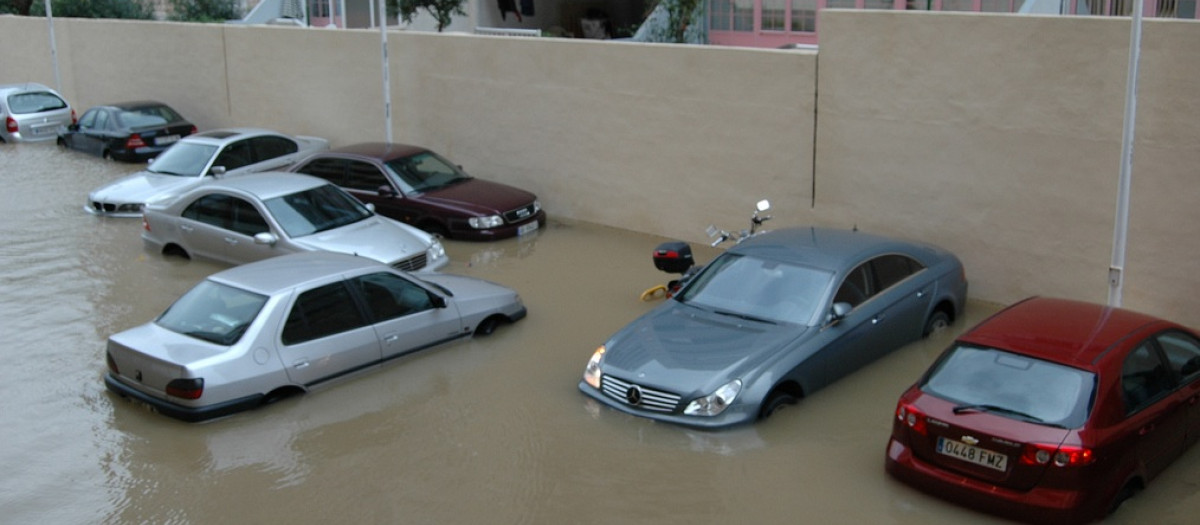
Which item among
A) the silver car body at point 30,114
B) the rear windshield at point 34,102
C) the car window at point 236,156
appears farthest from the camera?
the rear windshield at point 34,102

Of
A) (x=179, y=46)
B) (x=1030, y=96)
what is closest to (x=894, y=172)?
(x=1030, y=96)

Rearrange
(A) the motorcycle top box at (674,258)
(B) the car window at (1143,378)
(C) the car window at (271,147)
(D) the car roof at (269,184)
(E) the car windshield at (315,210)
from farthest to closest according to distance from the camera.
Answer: (C) the car window at (271,147) → (D) the car roof at (269,184) → (E) the car windshield at (315,210) → (A) the motorcycle top box at (674,258) → (B) the car window at (1143,378)

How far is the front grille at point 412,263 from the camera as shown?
541 inches

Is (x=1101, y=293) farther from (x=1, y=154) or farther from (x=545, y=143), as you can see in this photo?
(x=1, y=154)

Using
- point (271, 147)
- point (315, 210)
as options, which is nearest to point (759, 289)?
point (315, 210)

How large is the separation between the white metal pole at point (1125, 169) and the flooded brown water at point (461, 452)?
61.3 inches

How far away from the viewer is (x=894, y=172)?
545 inches

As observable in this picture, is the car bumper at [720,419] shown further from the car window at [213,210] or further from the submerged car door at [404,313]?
the car window at [213,210]

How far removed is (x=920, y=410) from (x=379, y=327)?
5116 millimetres

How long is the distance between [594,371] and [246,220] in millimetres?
6232

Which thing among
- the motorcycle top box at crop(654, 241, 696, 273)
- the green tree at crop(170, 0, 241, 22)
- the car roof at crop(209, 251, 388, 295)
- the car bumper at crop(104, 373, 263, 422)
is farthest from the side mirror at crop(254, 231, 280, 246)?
the green tree at crop(170, 0, 241, 22)

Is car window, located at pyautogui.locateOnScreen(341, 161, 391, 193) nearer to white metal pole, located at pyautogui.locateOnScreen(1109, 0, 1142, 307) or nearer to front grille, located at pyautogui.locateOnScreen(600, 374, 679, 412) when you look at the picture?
front grille, located at pyautogui.locateOnScreen(600, 374, 679, 412)

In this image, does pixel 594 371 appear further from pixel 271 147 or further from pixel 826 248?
pixel 271 147

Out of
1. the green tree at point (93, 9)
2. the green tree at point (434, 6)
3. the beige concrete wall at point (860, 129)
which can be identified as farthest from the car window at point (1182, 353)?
the green tree at point (93, 9)
